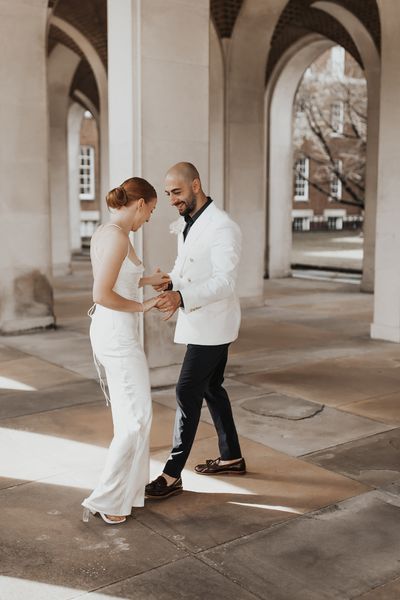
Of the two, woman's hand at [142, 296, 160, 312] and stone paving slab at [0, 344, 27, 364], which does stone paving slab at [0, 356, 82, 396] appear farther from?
woman's hand at [142, 296, 160, 312]

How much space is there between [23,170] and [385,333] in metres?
5.78

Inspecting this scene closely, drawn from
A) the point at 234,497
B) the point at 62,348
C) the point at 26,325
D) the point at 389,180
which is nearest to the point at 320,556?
the point at 234,497

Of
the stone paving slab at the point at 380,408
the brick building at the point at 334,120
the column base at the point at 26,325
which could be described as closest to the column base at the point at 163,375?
the stone paving slab at the point at 380,408

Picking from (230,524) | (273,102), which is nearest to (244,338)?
(230,524)

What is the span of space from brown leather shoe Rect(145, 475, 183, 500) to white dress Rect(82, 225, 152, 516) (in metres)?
0.35

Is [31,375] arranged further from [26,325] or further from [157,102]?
[157,102]

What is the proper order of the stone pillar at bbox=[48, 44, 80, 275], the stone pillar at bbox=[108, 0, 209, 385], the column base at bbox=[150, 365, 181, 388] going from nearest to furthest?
1. the stone pillar at bbox=[108, 0, 209, 385]
2. the column base at bbox=[150, 365, 181, 388]
3. the stone pillar at bbox=[48, 44, 80, 275]

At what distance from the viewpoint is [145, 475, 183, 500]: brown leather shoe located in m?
Answer: 4.43

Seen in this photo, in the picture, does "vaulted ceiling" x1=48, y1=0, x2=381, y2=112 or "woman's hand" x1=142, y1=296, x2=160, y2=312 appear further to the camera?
"vaulted ceiling" x1=48, y1=0, x2=381, y2=112

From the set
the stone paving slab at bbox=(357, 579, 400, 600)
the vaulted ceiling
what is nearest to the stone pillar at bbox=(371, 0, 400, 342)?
the vaulted ceiling

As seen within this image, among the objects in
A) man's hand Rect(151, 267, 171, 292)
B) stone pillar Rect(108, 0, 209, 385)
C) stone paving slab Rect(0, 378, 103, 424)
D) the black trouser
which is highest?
stone pillar Rect(108, 0, 209, 385)

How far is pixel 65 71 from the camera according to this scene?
2158 centimetres

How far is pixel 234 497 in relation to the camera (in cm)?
450

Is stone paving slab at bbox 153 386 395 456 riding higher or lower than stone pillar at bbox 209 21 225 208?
lower
